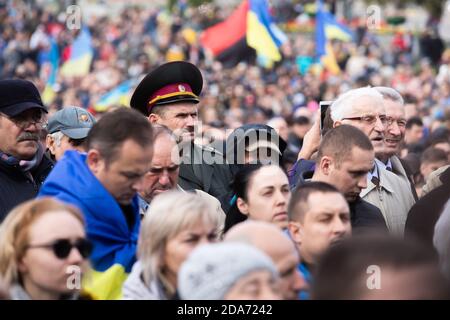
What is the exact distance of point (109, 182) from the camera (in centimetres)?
577

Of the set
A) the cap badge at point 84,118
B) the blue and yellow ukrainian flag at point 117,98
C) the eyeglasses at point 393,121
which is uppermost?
the blue and yellow ukrainian flag at point 117,98

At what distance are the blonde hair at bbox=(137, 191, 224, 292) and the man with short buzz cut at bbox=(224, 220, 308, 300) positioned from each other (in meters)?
0.34

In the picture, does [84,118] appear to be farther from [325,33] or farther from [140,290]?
[325,33]

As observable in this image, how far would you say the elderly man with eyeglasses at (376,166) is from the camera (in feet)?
24.7

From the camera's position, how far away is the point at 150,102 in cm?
806

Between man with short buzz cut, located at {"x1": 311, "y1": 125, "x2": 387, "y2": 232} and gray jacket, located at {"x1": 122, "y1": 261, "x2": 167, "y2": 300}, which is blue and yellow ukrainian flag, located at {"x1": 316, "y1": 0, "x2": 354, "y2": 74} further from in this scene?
gray jacket, located at {"x1": 122, "y1": 261, "x2": 167, "y2": 300}

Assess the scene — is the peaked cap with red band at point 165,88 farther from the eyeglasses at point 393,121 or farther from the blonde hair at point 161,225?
the blonde hair at point 161,225

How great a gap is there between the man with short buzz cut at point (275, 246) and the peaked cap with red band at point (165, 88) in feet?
10.7

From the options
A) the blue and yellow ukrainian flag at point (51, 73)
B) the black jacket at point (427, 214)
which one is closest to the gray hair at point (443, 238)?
the black jacket at point (427, 214)

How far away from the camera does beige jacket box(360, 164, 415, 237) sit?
7.51m

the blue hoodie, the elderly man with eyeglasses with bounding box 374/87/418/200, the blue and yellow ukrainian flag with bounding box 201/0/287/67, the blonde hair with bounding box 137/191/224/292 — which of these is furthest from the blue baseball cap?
the blue and yellow ukrainian flag with bounding box 201/0/287/67

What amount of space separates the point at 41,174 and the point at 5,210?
613mm

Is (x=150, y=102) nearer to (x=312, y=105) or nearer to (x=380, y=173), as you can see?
(x=380, y=173)
